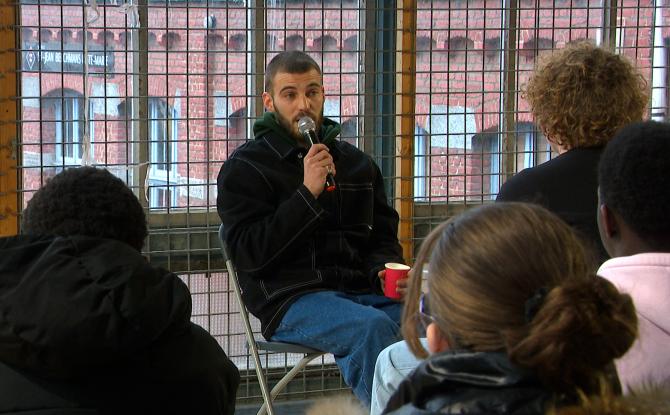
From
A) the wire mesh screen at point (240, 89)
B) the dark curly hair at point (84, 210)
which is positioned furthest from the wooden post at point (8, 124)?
the dark curly hair at point (84, 210)

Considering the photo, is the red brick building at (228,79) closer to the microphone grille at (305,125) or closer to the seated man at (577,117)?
the microphone grille at (305,125)

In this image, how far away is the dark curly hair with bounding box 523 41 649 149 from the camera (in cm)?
→ 280

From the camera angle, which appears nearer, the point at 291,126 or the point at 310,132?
the point at 310,132

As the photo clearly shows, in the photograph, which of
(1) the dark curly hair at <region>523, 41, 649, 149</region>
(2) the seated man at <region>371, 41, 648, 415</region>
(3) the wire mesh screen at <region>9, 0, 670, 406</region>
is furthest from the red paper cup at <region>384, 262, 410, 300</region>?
(3) the wire mesh screen at <region>9, 0, 670, 406</region>

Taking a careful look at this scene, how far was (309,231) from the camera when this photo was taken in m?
3.32

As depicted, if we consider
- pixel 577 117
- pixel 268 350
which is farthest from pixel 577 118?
pixel 268 350

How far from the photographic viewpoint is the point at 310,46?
4223 millimetres

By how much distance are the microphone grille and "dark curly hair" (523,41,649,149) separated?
34.0 inches

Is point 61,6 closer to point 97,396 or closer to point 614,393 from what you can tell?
point 97,396

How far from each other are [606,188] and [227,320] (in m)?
2.43

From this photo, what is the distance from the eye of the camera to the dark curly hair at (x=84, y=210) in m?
1.91

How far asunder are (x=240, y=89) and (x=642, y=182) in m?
2.50

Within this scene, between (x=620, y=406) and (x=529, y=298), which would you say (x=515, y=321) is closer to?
(x=529, y=298)

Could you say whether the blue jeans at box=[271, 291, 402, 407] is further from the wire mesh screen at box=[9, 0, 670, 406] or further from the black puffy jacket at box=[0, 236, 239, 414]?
the black puffy jacket at box=[0, 236, 239, 414]
